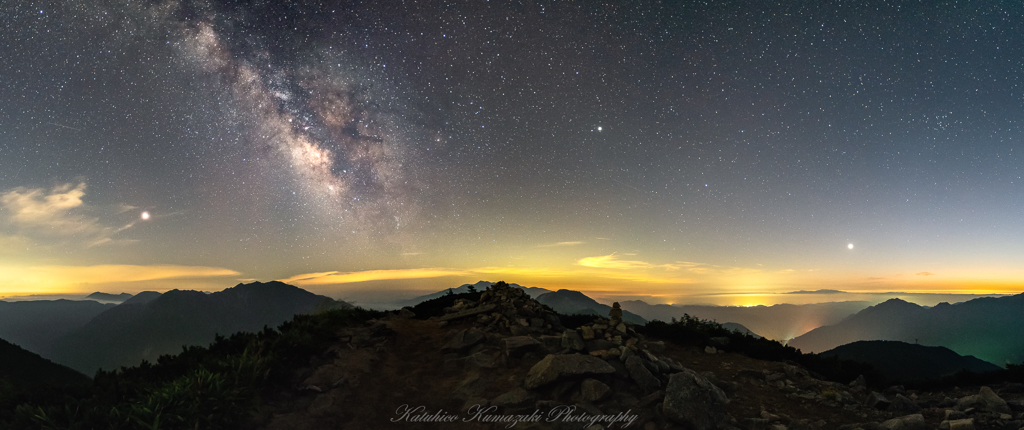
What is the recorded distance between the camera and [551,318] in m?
19.7

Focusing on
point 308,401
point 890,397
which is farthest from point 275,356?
point 890,397

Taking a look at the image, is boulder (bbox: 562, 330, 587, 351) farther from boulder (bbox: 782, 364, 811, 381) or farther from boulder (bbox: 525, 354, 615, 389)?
boulder (bbox: 782, 364, 811, 381)

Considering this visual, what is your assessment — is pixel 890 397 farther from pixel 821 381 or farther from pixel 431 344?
pixel 431 344

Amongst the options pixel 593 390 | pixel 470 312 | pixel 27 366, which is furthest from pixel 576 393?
pixel 27 366

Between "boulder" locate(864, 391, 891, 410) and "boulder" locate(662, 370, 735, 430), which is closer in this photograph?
"boulder" locate(662, 370, 735, 430)

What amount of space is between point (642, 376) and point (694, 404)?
1.86m

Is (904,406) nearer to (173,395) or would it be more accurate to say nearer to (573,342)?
(573,342)

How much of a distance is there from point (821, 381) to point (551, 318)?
10.9 metres

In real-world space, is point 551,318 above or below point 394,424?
above

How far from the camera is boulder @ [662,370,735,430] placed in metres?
10.6

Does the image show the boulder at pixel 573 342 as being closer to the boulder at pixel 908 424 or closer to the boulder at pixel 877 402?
the boulder at pixel 908 424

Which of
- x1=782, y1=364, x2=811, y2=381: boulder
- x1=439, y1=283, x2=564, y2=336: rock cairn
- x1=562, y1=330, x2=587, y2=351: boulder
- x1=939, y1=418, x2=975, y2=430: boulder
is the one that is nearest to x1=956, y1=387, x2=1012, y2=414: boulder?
x1=939, y1=418, x2=975, y2=430: boulder

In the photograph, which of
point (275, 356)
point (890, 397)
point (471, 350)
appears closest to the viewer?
point (275, 356)

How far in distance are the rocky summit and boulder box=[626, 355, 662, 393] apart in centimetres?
3
